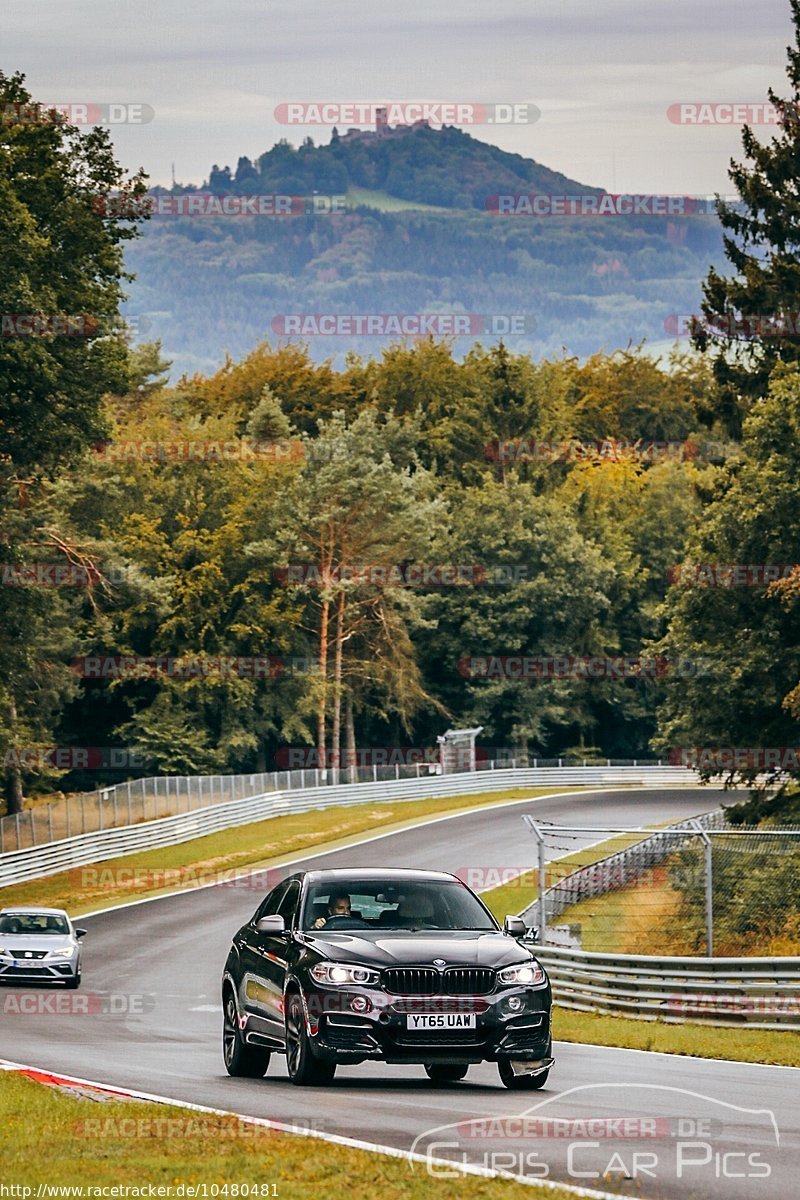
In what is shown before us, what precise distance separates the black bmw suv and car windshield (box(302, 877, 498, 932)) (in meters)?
0.01

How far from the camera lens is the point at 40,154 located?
46688 mm

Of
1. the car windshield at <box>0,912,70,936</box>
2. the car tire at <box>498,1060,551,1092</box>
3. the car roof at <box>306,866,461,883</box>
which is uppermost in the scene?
the car roof at <box>306,866,461,883</box>

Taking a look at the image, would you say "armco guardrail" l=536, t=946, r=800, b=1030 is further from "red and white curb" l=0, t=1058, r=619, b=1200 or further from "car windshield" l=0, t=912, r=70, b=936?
"car windshield" l=0, t=912, r=70, b=936

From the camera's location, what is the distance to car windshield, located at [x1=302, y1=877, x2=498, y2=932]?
1516cm

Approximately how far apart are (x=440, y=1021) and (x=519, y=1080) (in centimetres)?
105

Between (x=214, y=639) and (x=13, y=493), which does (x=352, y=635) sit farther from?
(x=13, y=493)

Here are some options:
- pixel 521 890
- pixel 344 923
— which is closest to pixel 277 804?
pixel 521 890

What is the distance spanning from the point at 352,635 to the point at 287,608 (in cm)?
352

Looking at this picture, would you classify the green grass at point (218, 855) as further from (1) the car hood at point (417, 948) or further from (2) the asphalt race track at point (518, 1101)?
(1) the car hood at point (417, 948)

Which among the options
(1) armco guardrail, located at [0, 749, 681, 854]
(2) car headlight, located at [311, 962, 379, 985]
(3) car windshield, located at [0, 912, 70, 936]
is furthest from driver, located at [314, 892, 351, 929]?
(1) armco guardrail, located at [0, 749, 681, 854]

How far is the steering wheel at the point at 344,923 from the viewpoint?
15.0 metres

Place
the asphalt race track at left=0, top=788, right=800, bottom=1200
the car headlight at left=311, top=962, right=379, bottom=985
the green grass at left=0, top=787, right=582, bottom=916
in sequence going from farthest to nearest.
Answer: the green grass at left=0, top=787, right=582, bottom=916, the car headlight at left=311, top=962, right=379, bottom=985, the asphalt race track at left=0, top=788, right=800, bottom=1200

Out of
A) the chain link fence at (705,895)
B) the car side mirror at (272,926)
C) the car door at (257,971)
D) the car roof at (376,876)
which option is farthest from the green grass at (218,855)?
the car side mirror at (272,926)

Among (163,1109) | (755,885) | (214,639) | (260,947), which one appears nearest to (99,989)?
(755,885)
